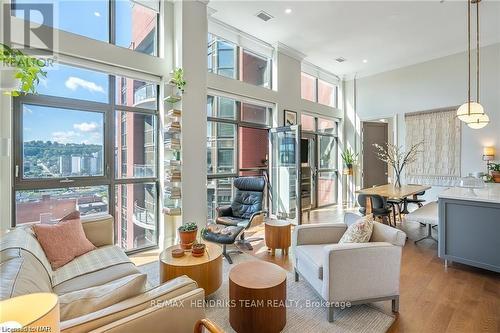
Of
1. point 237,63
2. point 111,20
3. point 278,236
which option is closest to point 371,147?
point 237,63

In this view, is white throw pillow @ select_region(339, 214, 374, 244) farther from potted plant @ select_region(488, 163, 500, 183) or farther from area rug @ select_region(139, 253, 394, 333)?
potted plant @ select_region(488, 163, 500, 183)

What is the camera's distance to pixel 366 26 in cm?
491

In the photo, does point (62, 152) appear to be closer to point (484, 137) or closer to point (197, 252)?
point (197, 252)

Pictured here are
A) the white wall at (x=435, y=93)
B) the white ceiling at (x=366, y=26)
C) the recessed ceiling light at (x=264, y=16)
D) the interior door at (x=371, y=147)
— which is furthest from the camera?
the interior door at (x=371, y=147)

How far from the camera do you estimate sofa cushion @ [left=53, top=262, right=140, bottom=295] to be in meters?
1.91

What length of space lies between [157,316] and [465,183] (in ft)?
13.5

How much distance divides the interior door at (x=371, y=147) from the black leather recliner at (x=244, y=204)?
14.7 feet

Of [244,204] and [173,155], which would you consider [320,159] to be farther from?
[173,155]

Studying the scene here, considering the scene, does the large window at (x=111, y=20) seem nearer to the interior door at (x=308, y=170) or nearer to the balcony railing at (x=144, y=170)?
the balcony railing at (x=144, y=170)

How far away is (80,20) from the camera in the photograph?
3262 millimetres

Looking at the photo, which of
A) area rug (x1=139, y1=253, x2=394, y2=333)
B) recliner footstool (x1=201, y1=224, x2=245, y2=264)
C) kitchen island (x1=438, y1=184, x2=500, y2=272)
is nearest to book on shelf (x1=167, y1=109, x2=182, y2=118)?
recliner footstool (x1=201, y1=224, x2=245, y2=264)

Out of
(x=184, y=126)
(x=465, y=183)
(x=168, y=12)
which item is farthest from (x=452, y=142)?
(x=168, y=12)

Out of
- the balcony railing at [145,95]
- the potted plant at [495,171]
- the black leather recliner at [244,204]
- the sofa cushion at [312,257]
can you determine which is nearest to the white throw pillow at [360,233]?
the sofa cushion at [312,257]

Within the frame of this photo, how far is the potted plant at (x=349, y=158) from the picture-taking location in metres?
7.56
